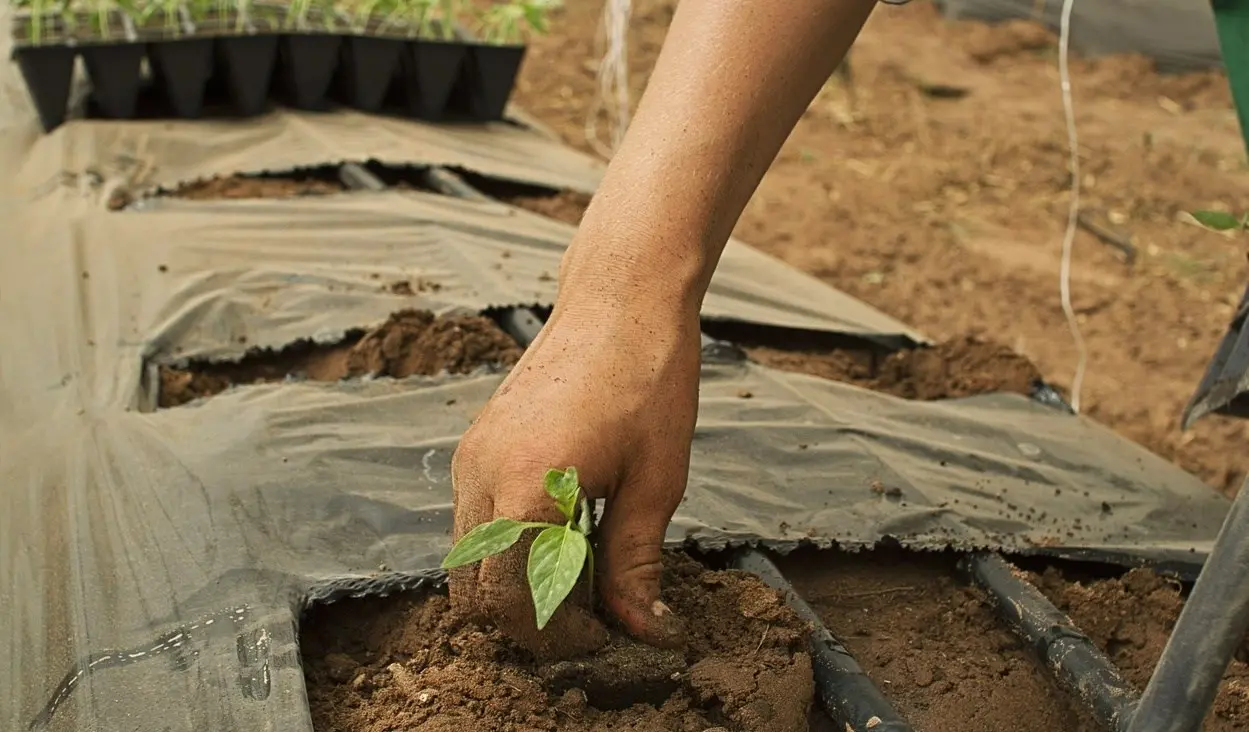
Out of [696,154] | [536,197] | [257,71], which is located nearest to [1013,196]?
[536,197]

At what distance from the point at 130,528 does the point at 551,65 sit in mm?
4903

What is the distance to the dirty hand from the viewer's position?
1275mm

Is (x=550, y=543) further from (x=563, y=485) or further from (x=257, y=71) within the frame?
(x=257, y=71)

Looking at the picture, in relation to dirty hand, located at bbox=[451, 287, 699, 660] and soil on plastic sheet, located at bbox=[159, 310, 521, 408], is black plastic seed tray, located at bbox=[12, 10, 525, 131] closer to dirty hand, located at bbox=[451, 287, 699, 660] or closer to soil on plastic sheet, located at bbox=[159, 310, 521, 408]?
soil on plastic sheet, located at bbox=[159, 310, 521, 408]

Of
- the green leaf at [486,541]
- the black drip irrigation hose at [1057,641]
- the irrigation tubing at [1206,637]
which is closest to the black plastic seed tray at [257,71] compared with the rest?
the black drip irrigation hose at [1057,641]

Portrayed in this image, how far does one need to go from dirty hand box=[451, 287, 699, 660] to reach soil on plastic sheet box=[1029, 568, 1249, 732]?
70 cm

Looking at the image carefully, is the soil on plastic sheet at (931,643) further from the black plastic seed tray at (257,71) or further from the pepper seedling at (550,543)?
the black plastic seed tray at (257,71)

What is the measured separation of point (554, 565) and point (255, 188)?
2218 millimetres

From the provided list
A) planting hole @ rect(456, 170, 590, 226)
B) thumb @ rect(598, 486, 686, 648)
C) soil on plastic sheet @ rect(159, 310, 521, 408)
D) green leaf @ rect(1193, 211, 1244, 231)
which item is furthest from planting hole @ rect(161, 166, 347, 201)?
green leaf @ rect(1193, 211, 1244, 231)

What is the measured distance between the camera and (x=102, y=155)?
3.20 metres

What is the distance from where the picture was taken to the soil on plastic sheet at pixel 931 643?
1.51 metres

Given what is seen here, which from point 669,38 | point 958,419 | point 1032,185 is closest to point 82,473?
point 669,38

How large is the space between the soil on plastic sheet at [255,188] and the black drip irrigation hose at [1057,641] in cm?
191

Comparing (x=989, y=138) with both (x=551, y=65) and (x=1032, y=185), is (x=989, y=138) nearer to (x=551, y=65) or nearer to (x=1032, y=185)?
(x=1032, y=185)
